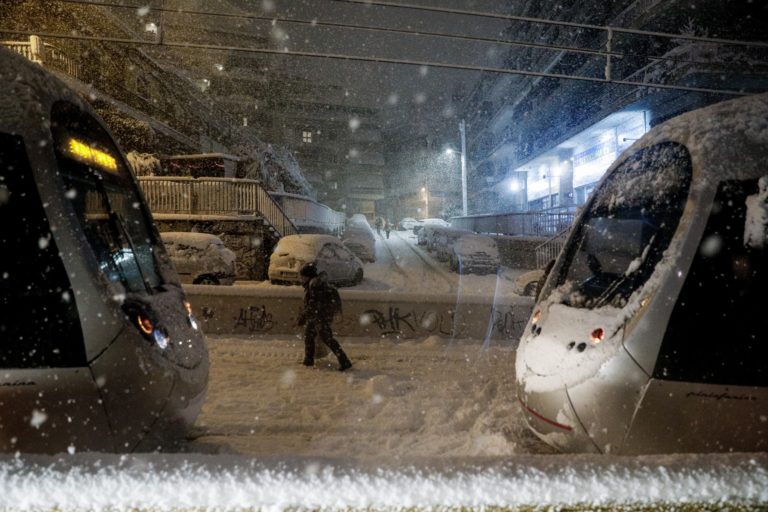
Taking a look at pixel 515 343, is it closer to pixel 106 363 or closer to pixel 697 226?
pixel 697 226

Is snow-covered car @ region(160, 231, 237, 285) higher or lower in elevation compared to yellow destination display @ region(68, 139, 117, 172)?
lower

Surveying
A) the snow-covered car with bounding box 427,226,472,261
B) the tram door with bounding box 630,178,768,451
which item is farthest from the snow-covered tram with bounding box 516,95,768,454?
the snow-covered car with bounding box 427,226,472,261

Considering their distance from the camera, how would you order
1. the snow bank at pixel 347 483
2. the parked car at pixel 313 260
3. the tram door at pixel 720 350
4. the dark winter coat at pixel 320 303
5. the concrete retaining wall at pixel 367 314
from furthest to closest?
the parked car at pixel 313 260 < the concrete retaining wall at pixel 367 314 < the dark winter coat at pixel 320 303 < the tram door at pixel 720 350 < the snow bank at pixel 347 483

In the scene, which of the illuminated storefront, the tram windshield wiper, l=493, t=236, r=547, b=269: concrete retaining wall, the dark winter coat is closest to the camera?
the tram windshield wiper

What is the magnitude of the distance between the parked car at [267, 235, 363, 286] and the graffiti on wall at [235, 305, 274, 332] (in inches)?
217

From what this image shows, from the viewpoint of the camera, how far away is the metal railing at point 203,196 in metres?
18.9

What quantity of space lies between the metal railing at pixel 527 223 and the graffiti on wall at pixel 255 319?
15.6 metres

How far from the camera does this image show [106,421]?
2572 millimetres

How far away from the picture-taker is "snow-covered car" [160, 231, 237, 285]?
44.5 ft

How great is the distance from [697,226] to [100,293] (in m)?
4.10

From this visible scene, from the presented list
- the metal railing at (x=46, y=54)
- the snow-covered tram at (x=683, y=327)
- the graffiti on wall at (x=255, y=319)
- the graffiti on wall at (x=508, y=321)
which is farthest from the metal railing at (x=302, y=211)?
the snow-covered tram at (x=683, y=327)

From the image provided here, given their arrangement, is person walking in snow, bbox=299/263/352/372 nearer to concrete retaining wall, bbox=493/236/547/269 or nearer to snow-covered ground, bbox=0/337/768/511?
snow-covered ground, bbox=0/337/768/511

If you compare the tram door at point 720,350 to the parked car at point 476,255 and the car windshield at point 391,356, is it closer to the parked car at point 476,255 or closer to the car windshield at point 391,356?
the car windshield at point 391,356

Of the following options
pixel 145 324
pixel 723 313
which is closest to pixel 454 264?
pixel 723 313
